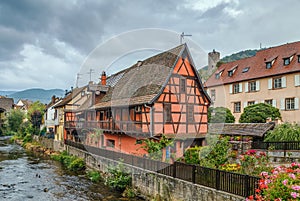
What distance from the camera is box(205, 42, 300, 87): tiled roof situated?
29062mm

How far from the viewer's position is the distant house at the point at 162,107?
66.6 feet

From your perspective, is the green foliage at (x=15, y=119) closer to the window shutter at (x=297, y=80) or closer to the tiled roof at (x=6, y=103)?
the tiled roof at (x=6, y=103)

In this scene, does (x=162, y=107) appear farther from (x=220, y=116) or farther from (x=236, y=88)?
(x=236, y=88)

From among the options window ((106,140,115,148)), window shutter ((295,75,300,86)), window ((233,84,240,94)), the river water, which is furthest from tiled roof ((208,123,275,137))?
window ((233,84,240,94))

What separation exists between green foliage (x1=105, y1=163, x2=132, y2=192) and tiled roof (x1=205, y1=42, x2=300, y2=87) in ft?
65.1

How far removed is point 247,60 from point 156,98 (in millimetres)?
21359

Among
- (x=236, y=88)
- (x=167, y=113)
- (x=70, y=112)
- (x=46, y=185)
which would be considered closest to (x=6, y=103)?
(x=70, y=112)

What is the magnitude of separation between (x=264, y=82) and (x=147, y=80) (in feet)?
50.5

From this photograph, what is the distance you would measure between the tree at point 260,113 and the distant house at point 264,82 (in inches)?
65.8

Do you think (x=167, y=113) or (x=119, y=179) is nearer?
(x=119, y=179)

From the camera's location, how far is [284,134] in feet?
58.7

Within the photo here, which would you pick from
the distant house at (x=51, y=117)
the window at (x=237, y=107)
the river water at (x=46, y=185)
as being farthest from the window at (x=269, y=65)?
the distant house at (x=51, y=117)

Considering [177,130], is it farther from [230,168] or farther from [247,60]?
[247,60]

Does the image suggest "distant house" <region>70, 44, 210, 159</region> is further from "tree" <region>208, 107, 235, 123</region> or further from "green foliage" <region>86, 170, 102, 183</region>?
"tree" <region>208, 107, 235, 123</region>
